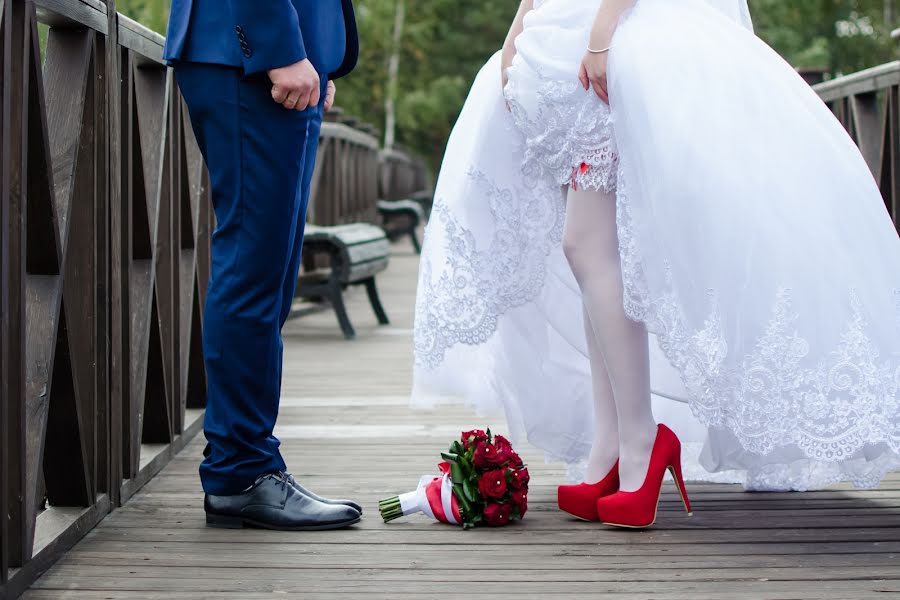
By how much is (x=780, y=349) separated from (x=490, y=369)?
839 mm

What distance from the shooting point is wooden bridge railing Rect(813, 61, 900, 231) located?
3637 mm

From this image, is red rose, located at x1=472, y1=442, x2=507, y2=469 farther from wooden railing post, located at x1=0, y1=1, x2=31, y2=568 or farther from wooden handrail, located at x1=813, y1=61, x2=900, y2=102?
wooden handrail, located at x1=813, y1=61, x2=900, y2=102

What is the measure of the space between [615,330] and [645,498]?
0.34 m

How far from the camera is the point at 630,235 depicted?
7.80 feet

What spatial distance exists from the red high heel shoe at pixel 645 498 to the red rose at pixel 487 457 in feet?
0.73

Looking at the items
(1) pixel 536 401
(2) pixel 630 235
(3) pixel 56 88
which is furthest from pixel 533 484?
(3) pixel 56 88

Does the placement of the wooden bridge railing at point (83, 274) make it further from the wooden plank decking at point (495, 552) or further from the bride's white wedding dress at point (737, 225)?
the bride's white wedding dress at point (737, 225)

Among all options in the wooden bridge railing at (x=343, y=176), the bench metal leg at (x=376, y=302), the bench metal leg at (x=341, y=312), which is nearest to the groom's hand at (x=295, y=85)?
the bench metal leg at (x=341, y=312)

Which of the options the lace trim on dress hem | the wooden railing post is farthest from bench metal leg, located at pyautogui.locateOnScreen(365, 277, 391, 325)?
the wooden railing post

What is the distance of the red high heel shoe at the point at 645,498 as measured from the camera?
247 centimetres

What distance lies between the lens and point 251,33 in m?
2.29

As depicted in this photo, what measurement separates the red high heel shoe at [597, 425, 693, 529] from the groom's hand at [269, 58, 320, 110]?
37.9 inches

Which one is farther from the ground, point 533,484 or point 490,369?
point 490,369

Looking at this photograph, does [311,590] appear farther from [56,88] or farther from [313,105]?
[56,88]
